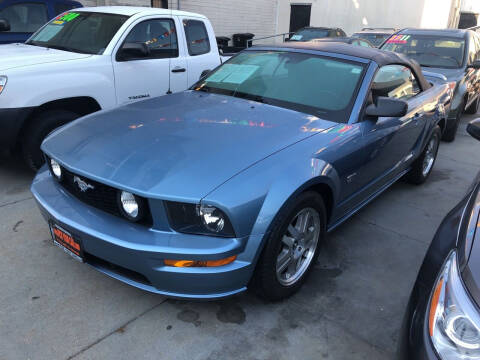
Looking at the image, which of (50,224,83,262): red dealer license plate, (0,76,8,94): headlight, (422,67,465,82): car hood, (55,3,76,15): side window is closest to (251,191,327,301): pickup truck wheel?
(50,224,83,262): red dealer license plate

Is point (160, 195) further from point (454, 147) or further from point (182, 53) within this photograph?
point (454, 147)

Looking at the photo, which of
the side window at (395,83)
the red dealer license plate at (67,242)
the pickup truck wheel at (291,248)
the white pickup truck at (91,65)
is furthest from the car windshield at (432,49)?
the red dealer license plate at (67,242)

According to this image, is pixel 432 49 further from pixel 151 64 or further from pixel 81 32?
pixel 81 32

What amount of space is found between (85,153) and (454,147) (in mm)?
6155

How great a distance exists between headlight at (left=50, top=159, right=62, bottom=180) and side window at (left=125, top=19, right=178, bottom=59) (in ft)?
8.07

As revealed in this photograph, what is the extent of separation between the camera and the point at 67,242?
2471 mm

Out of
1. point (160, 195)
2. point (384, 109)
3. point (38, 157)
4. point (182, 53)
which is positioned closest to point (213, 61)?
point (182, 53)

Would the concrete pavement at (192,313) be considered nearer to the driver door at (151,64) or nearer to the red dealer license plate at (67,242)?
the red dealer license plate at (67,242)

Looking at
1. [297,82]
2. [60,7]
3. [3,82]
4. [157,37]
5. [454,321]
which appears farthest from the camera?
[60,7]

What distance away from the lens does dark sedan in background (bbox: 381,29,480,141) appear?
672 cm

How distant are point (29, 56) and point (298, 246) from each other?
3.41 meters

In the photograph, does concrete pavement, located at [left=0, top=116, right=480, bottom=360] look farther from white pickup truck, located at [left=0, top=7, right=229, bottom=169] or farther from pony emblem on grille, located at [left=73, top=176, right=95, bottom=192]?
white pickup truck, located at [left=0, top=7, right=229, bottom=169]

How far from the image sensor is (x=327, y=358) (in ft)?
7.59

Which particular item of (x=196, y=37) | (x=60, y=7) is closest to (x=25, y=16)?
(x=60, y=7)
